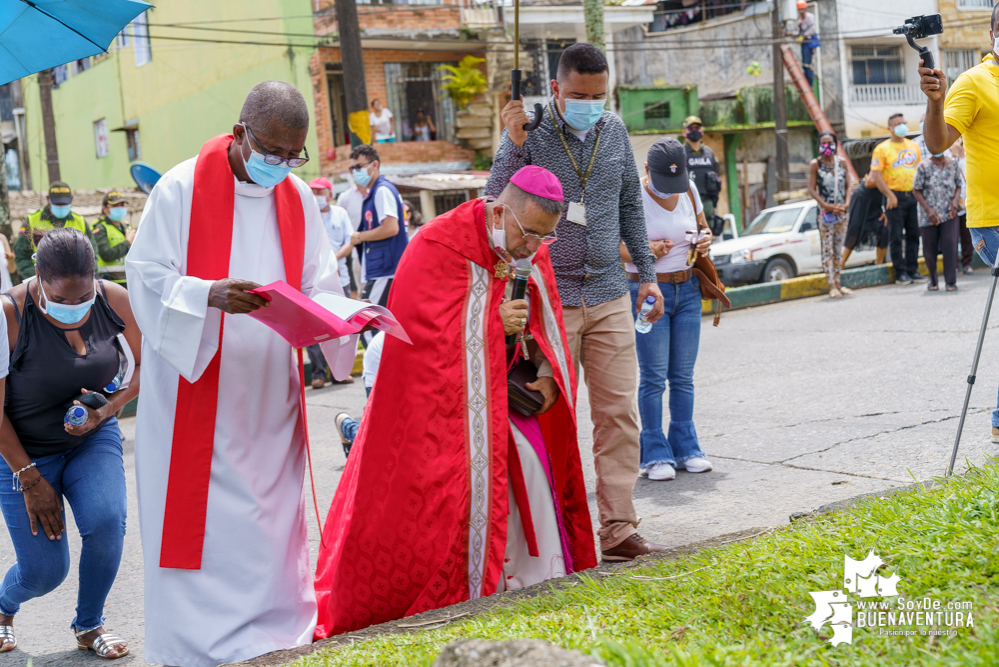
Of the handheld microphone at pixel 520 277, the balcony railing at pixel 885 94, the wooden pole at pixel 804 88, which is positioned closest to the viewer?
the handheld microphone at pixel 520 277

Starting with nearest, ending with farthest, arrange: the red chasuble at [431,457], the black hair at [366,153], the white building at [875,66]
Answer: the red chasuble at [431,457] → the black hair at [366,153] → the white building at [875,66]

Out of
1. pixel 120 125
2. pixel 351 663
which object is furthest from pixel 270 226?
pixel 120 125

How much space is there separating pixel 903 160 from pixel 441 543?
39.7 feet

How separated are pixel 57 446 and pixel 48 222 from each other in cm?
784

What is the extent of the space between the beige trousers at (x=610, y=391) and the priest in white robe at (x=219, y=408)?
4.76 ft

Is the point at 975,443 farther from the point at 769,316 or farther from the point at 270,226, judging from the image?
the point at 769,316

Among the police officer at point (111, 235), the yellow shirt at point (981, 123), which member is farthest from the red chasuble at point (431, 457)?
the police officer at point (111, 235)

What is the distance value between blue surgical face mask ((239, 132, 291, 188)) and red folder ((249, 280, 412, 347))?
17.5 inches

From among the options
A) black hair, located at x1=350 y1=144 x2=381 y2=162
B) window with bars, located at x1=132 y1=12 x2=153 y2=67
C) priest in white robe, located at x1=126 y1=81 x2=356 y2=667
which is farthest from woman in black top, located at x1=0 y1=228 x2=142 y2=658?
window with bars, located at x1=132 y1=12 x2=153 y2=67

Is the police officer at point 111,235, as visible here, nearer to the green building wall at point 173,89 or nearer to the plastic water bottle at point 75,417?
the plastic water bottle at point 75,417

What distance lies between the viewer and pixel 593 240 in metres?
4.80

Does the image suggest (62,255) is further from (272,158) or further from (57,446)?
(272,158)

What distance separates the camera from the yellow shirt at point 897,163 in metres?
14.0

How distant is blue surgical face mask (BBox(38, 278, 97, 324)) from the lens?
421cm
